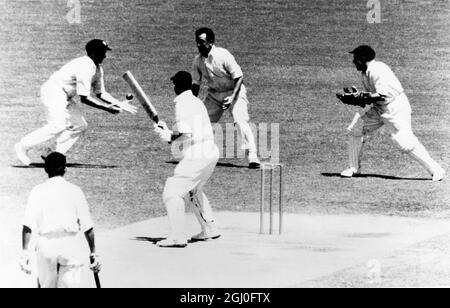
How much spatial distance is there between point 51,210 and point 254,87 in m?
14.8

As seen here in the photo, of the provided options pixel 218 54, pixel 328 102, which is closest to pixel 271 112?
pixel 328 102

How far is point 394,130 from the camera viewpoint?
19.0m

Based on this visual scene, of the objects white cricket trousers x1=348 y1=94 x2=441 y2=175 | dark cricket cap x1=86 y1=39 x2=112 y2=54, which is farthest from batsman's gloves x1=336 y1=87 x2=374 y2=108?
dark cricket cap x1=86 y1=39 x2=112 y2=54

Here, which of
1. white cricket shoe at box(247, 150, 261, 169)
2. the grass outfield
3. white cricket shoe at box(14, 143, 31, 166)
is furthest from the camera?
white cricket shoe at box(247, 150, 261, 169)

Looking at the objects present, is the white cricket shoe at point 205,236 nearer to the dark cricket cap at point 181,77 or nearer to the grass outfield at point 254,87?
the grass outfield at point 254,87

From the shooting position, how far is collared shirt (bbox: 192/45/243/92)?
1916 cm

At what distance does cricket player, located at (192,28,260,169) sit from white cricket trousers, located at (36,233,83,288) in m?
7.81

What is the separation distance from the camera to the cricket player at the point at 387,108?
61.6 ft

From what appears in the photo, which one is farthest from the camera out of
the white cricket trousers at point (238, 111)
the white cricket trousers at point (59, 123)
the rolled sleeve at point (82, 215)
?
the white cricket trousers at point (238, 111)

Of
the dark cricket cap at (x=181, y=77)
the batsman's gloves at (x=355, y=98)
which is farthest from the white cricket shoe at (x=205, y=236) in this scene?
the batsman's gloves at (x=355, y=98)

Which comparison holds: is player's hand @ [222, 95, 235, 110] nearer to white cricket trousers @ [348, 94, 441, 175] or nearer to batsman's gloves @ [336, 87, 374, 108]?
batsman's gloves @ [336, 87, 374, 108]

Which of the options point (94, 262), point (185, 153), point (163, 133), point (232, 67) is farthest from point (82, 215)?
point (232, 67)

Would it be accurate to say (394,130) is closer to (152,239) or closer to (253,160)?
(253,160)

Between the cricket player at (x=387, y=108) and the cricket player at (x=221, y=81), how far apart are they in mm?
1549
